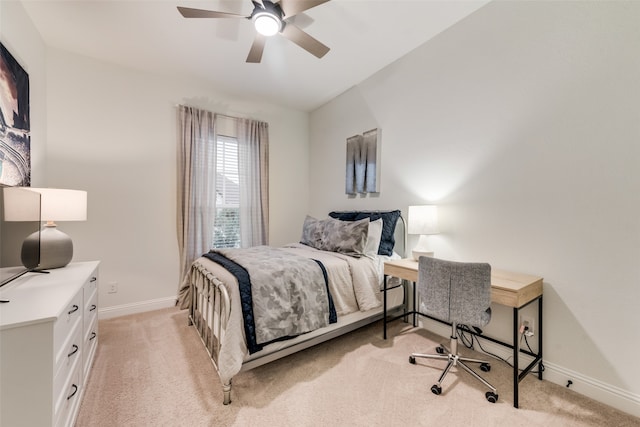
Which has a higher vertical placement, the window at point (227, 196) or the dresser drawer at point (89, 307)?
the window at point (227, 196)

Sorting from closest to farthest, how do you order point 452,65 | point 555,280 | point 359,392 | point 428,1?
point 359,392, point 555,280, point 428,1, point 452,65

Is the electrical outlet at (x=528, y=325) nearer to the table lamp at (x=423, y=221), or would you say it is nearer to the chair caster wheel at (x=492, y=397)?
the chair caster wheel at (x=492, y=397)

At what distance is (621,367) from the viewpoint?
158 cm

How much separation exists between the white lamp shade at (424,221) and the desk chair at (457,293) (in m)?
0.58

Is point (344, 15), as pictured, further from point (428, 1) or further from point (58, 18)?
point (58, 18)

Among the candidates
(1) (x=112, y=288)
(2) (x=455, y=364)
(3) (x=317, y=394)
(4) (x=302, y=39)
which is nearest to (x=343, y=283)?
(3) (x=317, y=394)

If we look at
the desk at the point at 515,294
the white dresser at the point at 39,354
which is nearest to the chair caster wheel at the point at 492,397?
the desk at the point at 515,294

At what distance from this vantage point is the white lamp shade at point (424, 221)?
2369 mm

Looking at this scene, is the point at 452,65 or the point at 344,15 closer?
the point at 344,15

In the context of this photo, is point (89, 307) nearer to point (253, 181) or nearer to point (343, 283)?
point (343, 283)

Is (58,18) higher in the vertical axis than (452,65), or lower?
higher

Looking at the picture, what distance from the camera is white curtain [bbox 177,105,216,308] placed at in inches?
130

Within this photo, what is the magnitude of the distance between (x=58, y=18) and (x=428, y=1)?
10.5ft

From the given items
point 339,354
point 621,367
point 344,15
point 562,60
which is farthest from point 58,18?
point 621,367
